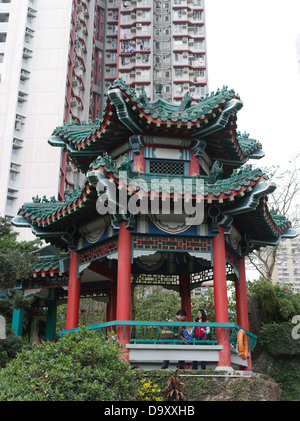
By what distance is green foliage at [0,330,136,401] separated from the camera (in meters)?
7.90

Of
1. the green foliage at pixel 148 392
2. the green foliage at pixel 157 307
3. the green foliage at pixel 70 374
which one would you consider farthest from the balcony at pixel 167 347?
the green foliage at pixel 157 307

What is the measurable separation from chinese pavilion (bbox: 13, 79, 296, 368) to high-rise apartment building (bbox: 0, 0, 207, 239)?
33555 mm

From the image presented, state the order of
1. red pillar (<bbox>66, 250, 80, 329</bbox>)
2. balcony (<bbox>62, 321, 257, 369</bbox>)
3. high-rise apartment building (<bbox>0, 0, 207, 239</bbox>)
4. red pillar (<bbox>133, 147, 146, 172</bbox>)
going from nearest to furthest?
balcony (<bbox>62, 321, 257, 369</bbox>)
red pillar (<bbox>66, 250, 80, 329</bbox>)
red pillar (<bbox>133, 147, 146, 172</bbox>)
high-rise apartment building (<bbox>0, 0, 207, 239</bbox>)

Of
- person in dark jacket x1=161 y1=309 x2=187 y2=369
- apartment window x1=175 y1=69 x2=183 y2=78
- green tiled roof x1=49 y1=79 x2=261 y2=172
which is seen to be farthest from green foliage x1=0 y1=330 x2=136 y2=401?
apartment window x1=175 y1=69 x2=183 y2=78

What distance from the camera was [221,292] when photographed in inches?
477

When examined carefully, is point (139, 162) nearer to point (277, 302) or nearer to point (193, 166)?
point (193, 166)

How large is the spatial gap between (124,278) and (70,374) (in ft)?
12.9

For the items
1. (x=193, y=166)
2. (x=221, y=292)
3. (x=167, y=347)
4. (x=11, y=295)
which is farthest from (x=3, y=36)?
(x=167, y=347)

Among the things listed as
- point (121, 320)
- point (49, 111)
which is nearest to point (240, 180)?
point (121, 320)

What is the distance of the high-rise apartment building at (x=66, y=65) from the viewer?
1996 inches

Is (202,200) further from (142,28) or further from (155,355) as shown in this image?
(142,28)

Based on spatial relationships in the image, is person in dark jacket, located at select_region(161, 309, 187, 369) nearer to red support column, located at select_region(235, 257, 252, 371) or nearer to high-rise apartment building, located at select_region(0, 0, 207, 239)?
red support column, located at select_region(235, 257, 252, 371)

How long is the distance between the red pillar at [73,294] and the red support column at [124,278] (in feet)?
7.99

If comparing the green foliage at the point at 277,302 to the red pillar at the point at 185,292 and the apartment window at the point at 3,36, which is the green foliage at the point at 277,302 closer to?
the red pillar at the point at 185,292
